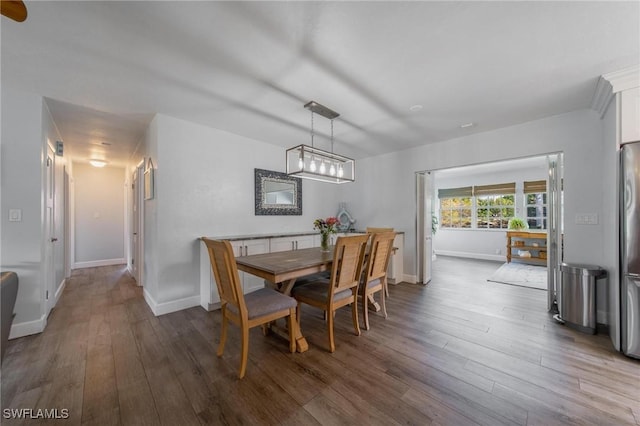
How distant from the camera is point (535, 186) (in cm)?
610

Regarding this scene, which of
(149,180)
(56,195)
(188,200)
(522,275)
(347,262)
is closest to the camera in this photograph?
(347,262)

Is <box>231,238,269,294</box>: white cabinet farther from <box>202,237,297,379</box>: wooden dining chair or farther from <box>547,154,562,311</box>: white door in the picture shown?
<box>547,154,562,311</box>: white door

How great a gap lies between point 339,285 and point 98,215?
644 cm

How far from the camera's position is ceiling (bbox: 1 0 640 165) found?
1.48 meters

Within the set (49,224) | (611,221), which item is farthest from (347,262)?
(49,224)

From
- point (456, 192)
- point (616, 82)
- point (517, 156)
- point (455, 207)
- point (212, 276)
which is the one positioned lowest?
point (212, 276)

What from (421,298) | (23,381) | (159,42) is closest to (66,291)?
(23,381)

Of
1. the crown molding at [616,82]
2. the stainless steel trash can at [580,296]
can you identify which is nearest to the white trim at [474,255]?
the stainless steel trash can at [580,296]

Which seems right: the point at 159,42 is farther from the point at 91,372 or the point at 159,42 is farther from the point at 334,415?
the point at 334,415

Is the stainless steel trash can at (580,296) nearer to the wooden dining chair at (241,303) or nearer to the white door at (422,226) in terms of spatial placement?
the white door at (422,226)

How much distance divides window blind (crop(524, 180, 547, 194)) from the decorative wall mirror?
5955mm

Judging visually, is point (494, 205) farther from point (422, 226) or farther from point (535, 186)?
point (422, 226)

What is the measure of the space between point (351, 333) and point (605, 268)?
2.81 meters

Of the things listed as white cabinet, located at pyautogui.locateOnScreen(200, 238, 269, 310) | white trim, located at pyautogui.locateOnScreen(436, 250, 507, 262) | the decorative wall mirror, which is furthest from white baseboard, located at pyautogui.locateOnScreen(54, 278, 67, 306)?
white trim, located at pyautogui.locateOnScreen(436, 250, 507, 262)
